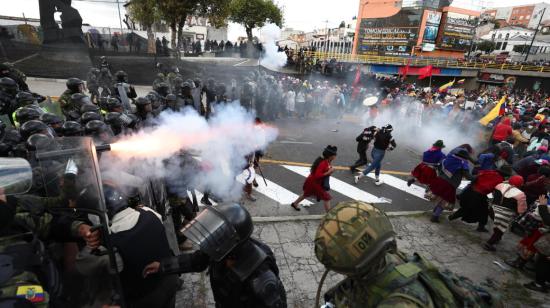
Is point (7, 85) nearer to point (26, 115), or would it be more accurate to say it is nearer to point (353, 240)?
point (26, 115)

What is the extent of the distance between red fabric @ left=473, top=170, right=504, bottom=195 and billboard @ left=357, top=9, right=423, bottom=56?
4810cm

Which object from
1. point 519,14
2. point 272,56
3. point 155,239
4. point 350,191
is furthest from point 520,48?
point 155,239

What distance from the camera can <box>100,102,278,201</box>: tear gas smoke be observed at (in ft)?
12.9

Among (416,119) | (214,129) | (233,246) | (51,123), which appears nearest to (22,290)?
(233,246)

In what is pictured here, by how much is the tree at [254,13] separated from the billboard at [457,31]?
91.3 ft

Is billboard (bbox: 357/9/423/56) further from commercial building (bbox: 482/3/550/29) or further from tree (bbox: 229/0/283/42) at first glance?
commercial building (bbox: 482/3/550/29)

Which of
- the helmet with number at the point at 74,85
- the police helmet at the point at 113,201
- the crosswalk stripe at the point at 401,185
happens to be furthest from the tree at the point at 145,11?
the police helmet at the point at 113,201

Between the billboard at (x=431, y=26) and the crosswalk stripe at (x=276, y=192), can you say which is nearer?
the crosswalk stripe at (x=276, y=192)

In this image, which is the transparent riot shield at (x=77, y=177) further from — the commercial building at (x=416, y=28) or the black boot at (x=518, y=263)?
the commercial building at (x=416, y=28)

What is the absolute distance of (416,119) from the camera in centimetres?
1395

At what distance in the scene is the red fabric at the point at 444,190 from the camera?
580 centimetres

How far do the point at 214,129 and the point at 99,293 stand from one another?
13.1 feet

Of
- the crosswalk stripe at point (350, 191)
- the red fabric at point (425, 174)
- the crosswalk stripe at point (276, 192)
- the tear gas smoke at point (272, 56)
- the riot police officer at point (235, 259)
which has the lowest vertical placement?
Result: the crosswalk stripe at point (350, 191)

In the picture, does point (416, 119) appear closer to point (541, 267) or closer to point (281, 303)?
point (541, 267)
